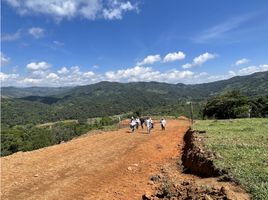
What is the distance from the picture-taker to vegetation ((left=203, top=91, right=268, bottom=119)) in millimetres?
73000

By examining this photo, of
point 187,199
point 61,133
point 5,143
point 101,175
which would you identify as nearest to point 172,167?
point 101,175

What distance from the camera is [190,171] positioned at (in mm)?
16422

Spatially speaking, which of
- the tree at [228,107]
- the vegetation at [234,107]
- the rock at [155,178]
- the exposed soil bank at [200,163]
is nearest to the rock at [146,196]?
the rock at [155,178]

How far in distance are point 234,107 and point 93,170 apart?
61.1 meters

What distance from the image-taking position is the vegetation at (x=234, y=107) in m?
73.0

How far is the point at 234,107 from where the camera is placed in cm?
7469

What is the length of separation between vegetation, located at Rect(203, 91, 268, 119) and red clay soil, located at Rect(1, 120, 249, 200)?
163ft

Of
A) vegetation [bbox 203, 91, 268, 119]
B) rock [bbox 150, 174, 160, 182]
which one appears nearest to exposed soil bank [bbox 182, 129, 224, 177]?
rock [bbox 150, 174, 160, 182]

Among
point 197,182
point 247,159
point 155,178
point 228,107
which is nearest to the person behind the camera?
point 197,182

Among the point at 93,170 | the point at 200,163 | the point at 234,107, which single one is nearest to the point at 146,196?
the point at 200,163

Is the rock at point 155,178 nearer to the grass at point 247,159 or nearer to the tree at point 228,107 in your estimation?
the grass at point 247,159

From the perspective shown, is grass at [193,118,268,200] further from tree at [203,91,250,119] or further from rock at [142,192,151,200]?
tree at [203,91,250,119]

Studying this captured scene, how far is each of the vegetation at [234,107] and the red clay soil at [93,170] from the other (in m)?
49.8

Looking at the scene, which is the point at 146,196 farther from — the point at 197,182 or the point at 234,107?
the point at 234,107
